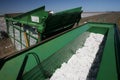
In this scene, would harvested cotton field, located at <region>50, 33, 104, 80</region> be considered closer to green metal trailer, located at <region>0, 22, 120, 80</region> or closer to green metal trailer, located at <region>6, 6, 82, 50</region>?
green metal trailer, located at <region>0, 22, 120, 80</region>

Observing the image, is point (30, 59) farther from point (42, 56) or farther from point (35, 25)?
point (35, 25)

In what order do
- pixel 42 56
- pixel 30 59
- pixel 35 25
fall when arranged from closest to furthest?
pixel 30 59
pixel 42 56
pixel 35 25

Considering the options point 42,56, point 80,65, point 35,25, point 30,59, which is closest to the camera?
point 30,59

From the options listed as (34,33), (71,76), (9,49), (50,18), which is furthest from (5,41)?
(71,76)

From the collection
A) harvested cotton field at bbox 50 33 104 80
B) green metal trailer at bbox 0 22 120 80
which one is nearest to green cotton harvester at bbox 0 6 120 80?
green metal trailer at bbox 0 22 120 80

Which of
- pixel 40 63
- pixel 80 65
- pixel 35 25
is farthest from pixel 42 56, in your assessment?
pixel 35 25

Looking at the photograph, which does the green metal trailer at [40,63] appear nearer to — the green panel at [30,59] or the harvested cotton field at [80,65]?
the green panel at [30,59]

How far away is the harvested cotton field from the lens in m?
2.54

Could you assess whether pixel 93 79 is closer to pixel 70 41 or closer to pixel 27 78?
pixel 70 41

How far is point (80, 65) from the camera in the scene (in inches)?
118

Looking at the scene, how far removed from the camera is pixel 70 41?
3.14 m

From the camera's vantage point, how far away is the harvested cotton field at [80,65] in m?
2.54

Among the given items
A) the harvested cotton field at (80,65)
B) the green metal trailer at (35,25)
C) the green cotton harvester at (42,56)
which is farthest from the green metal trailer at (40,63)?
the green metal trailer at (35,25)

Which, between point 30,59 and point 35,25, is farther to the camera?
point 35,25
